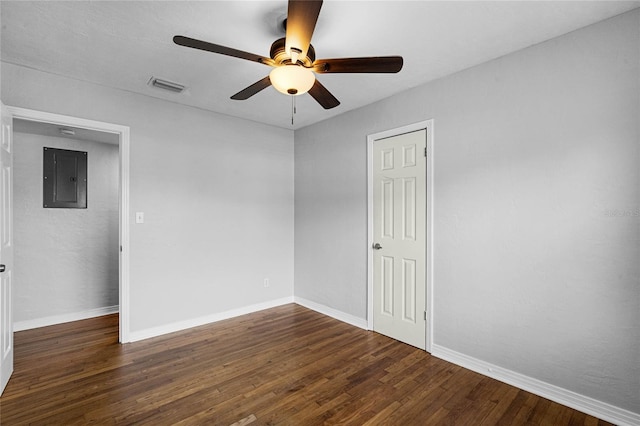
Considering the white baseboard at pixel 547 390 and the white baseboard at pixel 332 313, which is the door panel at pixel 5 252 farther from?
the white baseboard at pixel 547 390

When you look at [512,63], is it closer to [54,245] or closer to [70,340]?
[70,340]

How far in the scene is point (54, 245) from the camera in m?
3.72

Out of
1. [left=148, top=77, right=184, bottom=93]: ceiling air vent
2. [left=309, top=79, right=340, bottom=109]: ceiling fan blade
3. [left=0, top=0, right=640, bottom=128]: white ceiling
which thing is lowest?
[left=309, top=79, right=340, bottom=109]: ceiling fan blade

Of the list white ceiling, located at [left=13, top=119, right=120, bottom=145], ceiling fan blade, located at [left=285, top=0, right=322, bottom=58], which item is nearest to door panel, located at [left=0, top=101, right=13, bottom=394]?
white ceiling, located at [left=13, top=119, right=120, bottom=145]

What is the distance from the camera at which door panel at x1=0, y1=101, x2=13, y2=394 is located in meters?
2.22

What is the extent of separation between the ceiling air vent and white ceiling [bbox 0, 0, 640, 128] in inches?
2.8

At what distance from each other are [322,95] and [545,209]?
1.80 m

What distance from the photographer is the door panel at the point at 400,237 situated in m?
3.01

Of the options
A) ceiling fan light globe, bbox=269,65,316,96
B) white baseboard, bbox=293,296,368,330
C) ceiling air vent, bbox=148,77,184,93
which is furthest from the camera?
white baseboard, bbox=293,296,368,330

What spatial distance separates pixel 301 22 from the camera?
1504 mm

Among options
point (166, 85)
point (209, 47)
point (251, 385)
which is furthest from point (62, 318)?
point (209, 47)

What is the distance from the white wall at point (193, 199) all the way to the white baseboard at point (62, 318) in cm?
126

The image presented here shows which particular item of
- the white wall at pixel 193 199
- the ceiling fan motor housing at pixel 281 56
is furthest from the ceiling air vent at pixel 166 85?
the ceiling fan motor housing at pixel 281 56

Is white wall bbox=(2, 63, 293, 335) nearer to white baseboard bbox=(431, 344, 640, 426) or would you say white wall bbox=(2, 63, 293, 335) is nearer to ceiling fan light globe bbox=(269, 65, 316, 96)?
ceiling fan light globe bbox=(269, 65, 316, 96)
